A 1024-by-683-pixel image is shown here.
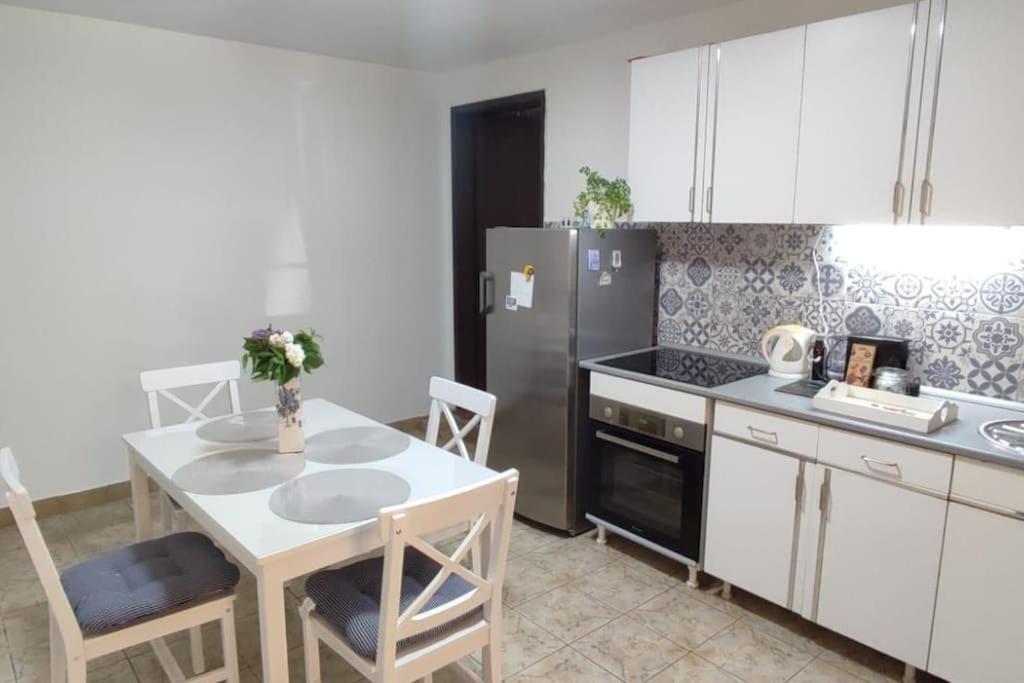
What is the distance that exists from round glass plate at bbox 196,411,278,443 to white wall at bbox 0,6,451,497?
4.61ft

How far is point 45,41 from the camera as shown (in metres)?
3.19

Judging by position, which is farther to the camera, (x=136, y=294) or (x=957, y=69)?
(x=136, y=294)

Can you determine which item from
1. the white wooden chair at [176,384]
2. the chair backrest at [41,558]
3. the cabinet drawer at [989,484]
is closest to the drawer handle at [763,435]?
the cabinet drawer at [989,484]

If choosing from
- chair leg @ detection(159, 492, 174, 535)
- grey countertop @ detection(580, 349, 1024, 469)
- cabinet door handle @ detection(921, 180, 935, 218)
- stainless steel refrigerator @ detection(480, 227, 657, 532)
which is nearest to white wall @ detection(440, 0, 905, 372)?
stainless steel refrigerator @ detection(480, 227, 657, 532)

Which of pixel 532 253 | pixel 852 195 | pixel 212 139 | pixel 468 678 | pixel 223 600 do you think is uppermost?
pixel 212 139

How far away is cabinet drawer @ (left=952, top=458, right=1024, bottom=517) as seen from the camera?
191cm

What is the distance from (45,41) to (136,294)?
1226 millimetres

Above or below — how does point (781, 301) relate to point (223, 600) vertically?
above

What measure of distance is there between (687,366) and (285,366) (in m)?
1.74

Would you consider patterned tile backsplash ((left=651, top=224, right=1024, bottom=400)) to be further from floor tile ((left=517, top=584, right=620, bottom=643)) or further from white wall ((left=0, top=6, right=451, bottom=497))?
white wall ((left=0, top=6, right=451, bottom=497))

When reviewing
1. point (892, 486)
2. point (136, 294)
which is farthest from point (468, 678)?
point (136, 294)

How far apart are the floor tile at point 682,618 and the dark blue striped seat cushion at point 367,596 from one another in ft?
3.28

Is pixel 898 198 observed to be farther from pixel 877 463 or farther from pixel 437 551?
pixel 437 551

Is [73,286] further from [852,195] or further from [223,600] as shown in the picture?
[852,195]
